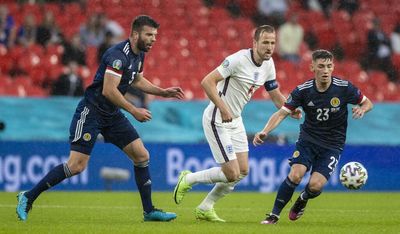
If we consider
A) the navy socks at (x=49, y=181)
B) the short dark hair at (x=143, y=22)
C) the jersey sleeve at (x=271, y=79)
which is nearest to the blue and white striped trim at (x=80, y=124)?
the navy socks at (x=49, y=181)

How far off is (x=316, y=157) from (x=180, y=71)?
43.1ft

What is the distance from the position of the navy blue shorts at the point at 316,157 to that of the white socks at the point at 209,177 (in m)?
0.87

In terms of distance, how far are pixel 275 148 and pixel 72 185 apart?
161 inches

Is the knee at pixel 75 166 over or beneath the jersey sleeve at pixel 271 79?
beneath

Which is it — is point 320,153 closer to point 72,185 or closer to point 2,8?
point 72,185

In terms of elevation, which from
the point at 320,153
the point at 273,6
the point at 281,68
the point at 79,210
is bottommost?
the point at 79,210

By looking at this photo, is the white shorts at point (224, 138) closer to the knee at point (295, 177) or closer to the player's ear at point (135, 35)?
the knee at point (295, 177)

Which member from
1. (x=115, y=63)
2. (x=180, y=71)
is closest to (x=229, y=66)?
(x=115, y=63)

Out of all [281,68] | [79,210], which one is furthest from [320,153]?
[281,68]

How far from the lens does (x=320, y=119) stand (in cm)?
1215

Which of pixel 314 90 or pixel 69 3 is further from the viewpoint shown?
pixel 69 3

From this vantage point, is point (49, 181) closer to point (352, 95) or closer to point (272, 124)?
point (272, 124)

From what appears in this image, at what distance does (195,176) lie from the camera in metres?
12.6

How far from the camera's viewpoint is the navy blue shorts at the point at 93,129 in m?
11.9
